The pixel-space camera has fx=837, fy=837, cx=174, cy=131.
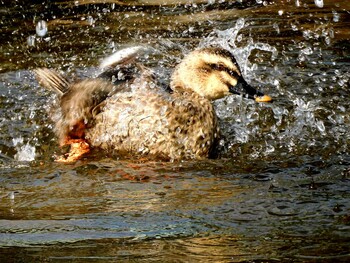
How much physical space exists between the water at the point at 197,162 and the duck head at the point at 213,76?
41cm

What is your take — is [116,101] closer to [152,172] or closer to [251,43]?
[152,172]

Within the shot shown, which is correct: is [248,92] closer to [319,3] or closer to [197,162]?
[197,162]

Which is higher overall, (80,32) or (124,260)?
(80,32)

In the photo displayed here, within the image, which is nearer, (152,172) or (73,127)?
(152,172)

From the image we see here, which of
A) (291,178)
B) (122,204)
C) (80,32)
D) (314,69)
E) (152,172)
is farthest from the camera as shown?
(80,32)

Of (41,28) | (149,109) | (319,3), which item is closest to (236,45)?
(319,3)

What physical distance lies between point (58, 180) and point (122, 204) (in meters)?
0.82

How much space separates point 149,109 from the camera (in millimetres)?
6312

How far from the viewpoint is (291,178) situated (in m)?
5.56

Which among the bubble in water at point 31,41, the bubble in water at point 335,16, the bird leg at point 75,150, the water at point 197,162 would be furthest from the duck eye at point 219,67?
the bubble in water at point 335,16

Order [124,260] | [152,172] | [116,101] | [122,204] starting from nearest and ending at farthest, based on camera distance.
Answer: [124,260]
[122,204]
[152,172]
[116,101]

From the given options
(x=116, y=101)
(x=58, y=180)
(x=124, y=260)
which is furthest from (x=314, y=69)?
(x=124, y=260)

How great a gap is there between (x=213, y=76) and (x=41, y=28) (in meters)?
4.28

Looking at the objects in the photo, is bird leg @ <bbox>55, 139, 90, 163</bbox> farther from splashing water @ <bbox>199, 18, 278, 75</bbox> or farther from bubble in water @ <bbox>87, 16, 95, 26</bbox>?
bubble in water @ <bbox>87, 16, 95, 26</bbox>
